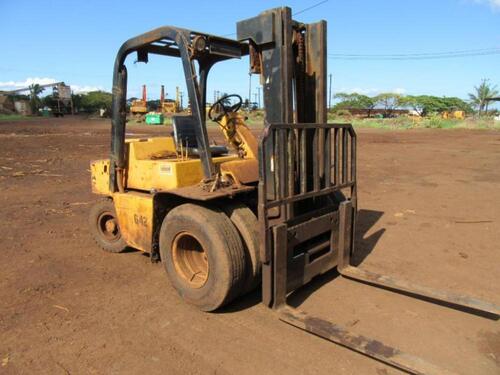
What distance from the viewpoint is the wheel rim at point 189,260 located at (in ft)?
13.4

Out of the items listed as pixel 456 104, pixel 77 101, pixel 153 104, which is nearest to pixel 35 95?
pixel 77 101

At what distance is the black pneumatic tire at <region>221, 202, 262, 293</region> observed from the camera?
3797 mm

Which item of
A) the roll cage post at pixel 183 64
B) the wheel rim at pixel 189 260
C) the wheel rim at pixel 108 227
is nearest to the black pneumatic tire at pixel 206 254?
the wheel rim at pixel 189 260

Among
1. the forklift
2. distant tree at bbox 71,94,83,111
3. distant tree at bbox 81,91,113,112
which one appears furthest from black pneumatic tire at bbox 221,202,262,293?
distant tree at bbox 71,94,83,111

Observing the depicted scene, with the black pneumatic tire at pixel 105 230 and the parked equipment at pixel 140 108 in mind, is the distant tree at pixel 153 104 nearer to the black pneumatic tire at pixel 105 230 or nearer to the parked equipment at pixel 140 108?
the parked equipment at pixel 140 108

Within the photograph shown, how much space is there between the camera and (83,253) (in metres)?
5.54

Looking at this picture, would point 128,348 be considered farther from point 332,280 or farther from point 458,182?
point 458,182

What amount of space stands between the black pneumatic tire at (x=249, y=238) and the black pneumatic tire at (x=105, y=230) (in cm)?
204

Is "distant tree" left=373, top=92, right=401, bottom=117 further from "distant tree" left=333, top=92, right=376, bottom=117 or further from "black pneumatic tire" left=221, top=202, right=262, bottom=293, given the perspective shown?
"black pneumatic tire" left=221, top=202, right=262, bottom=293

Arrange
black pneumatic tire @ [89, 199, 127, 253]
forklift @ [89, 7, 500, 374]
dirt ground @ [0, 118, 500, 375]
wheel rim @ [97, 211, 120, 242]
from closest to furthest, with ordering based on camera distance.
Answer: dirt ground @ [0, 118, 500, 375], forklift @ [89, 7, 500, 374], black pneumatic tire @ [89, 199, 127, 253], wheel rim @ [97, 211, 120, 242]

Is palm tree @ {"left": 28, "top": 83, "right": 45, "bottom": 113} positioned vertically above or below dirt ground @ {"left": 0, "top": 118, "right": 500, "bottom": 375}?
above

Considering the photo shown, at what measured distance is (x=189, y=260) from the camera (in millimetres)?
4262

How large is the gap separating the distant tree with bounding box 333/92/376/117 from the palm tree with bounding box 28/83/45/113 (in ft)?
189

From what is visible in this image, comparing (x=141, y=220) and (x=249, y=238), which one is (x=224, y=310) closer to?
(x=249, y=238)
